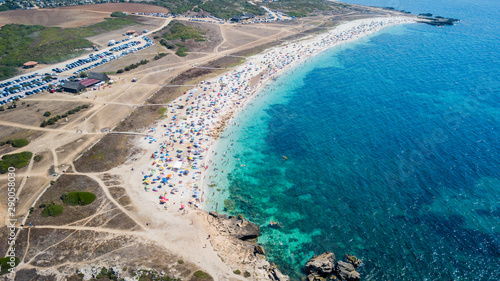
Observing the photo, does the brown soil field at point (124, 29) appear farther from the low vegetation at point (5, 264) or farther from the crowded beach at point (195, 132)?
the low vegetation at point (5, 264)

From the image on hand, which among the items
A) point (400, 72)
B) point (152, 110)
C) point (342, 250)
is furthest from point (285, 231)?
point (400, 72)

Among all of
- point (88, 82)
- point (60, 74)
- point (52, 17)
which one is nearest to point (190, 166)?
point (88, 82)

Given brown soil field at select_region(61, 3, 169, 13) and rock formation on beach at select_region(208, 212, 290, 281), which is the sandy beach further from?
brown soil field at select_region(61, 3, 169, 13)

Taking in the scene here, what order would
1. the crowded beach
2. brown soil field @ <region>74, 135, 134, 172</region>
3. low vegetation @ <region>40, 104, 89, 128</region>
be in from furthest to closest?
low vegetation @ <region>40, 104, 89, 128</region> < brown soil field @ <region>74, 135, 134, 172</region> < the crowded beach

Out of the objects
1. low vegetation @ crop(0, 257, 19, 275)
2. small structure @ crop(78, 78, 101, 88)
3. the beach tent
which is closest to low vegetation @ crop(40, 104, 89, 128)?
small structure @ crop(78, 78, 101, 88)

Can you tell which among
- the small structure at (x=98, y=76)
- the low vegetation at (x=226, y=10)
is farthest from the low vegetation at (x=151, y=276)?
the low vegetation at (x=226, y=10)

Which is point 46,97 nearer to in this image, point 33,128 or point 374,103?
point 33,128
